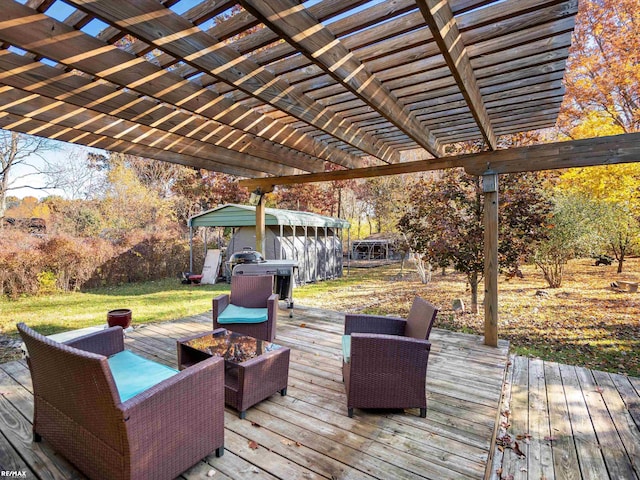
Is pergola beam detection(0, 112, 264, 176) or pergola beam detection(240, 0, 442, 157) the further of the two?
pergola beam detection(0, 112, 264, 176)

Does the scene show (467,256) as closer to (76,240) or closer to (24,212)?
(76,240)

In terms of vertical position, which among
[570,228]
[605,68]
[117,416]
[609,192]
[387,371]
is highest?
[605,68]

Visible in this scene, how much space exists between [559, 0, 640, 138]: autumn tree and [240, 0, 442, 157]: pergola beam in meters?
7.52

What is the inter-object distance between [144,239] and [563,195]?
12.2 m

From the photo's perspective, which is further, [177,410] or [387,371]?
[387,371]

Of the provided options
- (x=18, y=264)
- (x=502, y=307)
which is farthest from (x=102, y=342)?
(x=18, y=264)

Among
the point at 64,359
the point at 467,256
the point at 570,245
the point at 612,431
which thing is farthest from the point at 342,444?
the point at 570,245

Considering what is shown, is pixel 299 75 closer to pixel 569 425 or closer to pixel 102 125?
pixel 102 125

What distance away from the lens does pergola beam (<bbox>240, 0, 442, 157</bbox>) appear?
148 centimetres

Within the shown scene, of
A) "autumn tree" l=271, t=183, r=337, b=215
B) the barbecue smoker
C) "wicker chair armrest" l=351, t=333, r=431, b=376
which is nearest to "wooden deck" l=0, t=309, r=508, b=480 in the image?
"wicker chair armrest" l=351, t=333, r=431, b=376

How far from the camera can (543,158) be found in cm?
346

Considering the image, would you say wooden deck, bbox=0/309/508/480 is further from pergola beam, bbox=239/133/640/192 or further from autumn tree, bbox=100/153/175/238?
autumn tree, bbox=100/153/175/238

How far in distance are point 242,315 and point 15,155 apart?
10.7m

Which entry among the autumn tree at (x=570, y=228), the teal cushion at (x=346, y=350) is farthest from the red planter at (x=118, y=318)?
the autumn tree at (x=570, y=228)
